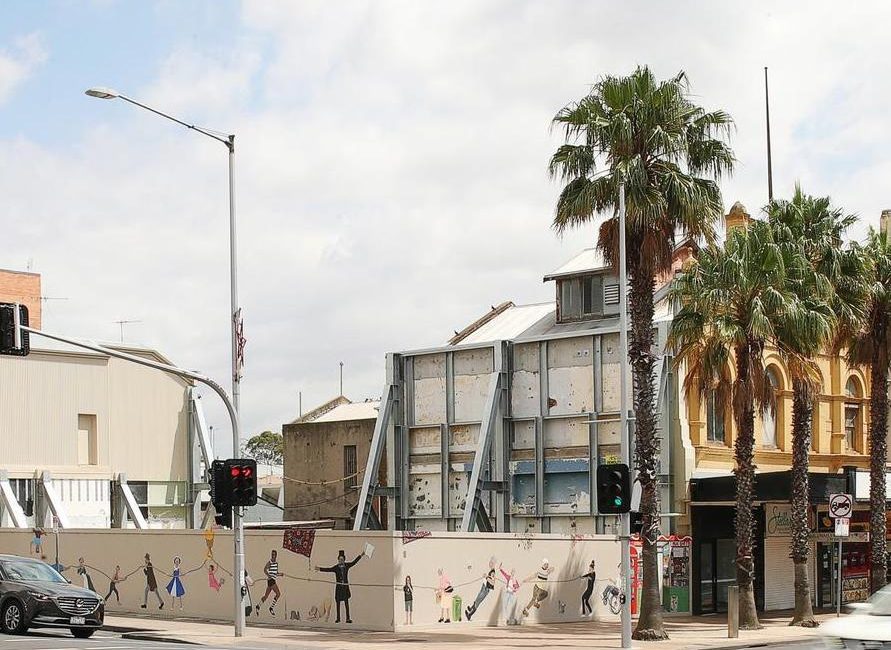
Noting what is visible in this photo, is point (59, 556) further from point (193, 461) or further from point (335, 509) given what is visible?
point (335, 509)

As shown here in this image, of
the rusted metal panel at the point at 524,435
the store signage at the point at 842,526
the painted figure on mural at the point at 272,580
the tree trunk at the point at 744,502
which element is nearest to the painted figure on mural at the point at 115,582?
the painted figure on mural at the point at 272,580

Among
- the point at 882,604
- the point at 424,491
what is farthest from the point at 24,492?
the point at 882,604

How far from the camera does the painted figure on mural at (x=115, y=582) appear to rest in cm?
3484

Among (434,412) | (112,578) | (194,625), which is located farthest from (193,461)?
(194,625)

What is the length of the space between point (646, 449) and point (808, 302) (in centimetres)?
651

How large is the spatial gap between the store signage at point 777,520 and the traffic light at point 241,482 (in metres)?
18.5

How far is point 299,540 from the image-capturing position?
100ft

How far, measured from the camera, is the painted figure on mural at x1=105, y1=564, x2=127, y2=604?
114ft

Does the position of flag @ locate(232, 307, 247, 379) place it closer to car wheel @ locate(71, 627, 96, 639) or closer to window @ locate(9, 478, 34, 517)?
car wheel @ locate(71, 627, 96, 639)

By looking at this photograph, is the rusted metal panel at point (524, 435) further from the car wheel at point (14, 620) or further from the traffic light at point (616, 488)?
the car wheel at point (14, 620)

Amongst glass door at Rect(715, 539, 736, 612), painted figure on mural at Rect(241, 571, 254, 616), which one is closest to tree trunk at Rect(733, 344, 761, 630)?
glass door at Rect(715, 539, 736, 612)

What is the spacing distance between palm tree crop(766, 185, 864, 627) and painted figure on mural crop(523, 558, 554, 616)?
624 centimetres

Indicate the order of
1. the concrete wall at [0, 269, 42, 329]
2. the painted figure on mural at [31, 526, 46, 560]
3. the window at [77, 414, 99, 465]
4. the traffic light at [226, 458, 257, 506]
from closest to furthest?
the traffic light at [226, 458, 257, 506] → the painted figure on mural at [31, 526, 46, 560] → the window at [77, 414, 99, 465] → the concrete wall at [0, 269, 42, 329]

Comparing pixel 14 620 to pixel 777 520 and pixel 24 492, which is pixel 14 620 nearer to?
pixel 24 492
